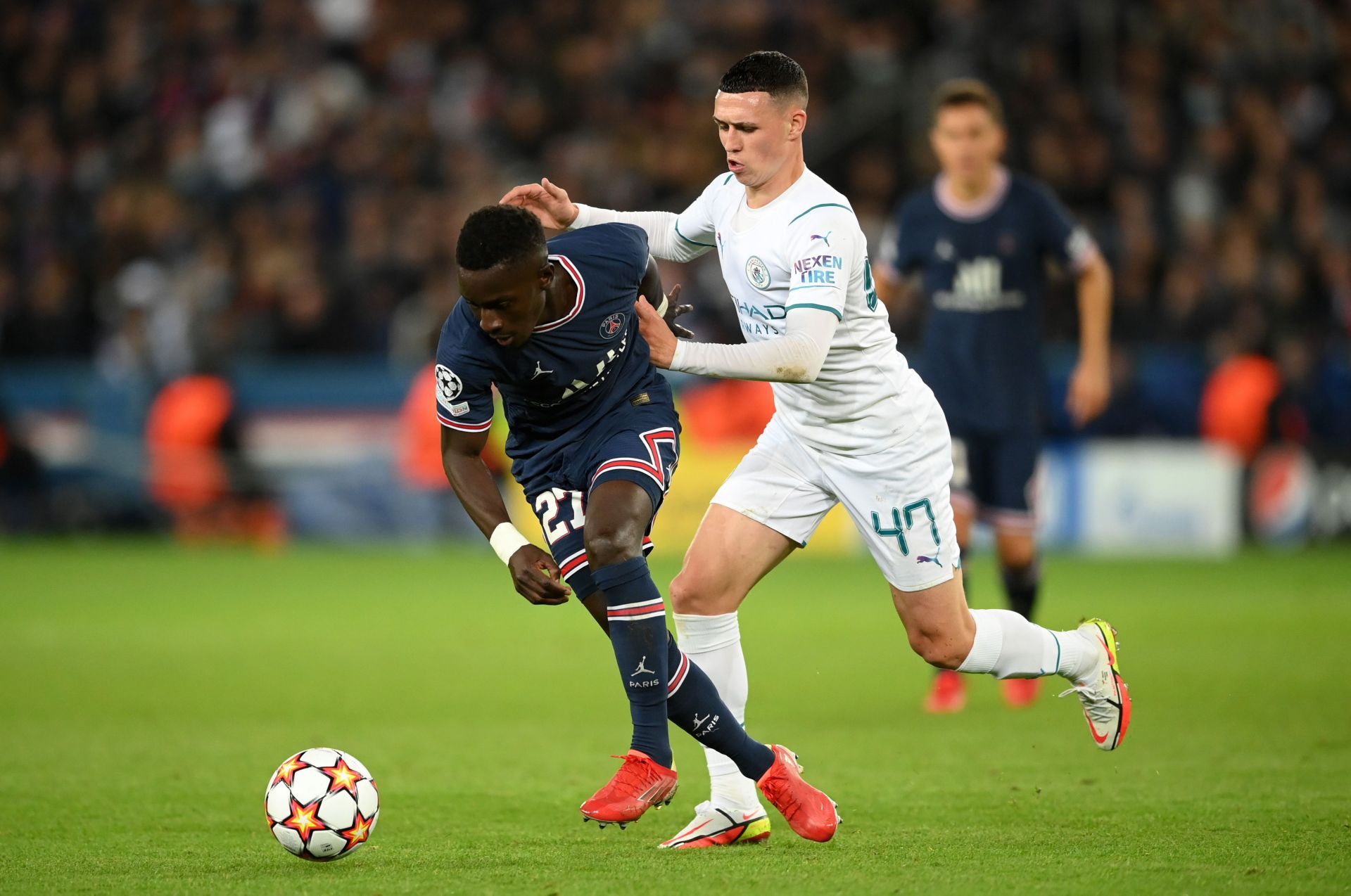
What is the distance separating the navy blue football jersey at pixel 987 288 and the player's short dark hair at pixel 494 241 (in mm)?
3782

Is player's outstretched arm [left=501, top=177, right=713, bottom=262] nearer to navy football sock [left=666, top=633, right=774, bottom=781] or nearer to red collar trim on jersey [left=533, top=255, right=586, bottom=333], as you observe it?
red collar trim on jersey [left=533, top=255, right=586, bottom=333]

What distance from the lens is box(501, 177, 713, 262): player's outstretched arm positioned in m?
5.87

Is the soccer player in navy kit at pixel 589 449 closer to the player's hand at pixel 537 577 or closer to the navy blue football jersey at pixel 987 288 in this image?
the player's hand at pixel 537 577

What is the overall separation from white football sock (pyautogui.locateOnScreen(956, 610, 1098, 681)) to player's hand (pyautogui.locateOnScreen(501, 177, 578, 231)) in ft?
6.43

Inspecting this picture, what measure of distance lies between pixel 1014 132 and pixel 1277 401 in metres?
4.16

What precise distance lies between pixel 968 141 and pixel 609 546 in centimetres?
394

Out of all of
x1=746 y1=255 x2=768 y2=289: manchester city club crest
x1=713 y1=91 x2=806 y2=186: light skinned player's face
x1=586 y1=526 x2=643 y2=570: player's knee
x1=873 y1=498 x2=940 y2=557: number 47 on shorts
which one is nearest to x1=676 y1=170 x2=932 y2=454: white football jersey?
x1=746 y1=255 x2=768 y2=289: manchester city club crest

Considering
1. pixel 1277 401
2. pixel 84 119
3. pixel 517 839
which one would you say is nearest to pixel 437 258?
pixel 84 119

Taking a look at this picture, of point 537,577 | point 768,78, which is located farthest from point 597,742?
point 768,78

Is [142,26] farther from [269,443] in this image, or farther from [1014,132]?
[1014,132]

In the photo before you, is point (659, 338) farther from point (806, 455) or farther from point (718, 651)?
point (718, 651)

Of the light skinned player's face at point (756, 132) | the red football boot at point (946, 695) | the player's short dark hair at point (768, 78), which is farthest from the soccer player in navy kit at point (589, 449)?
the red football boot at point (946, 695)

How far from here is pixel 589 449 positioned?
564cm

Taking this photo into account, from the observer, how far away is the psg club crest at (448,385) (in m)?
5.39
